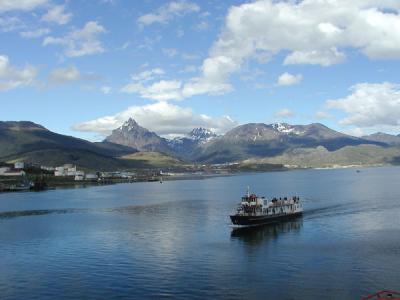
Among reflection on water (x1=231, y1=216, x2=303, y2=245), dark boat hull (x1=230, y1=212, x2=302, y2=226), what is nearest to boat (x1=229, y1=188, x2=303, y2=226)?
dark boat hull (x1=230, y1=212, x2=302, y2=226)

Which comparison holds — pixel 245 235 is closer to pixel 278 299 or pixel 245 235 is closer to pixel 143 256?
pixel 143 256

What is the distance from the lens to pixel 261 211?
420ft

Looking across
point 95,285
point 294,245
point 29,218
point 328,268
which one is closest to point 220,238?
point 294,245

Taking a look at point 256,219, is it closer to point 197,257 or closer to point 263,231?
point 263,231

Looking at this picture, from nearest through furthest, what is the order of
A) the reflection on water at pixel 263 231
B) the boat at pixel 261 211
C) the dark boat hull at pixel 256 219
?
the reflection on water at pixel 263 231
the dark boat hull at pixel 256 219
the boat at pixel 261 211

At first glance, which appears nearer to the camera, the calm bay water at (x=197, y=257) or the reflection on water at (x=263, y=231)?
the calm bay water at (x=197, y=257)

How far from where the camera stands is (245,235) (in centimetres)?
11175

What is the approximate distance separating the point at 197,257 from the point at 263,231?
120 feet

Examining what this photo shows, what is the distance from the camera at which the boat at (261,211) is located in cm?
12119

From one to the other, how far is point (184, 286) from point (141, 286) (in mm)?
6189

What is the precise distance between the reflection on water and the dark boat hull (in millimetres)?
1192

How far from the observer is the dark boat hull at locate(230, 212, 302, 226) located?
120 m

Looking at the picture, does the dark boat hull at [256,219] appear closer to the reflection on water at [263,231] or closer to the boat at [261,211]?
the boat at [261,211]

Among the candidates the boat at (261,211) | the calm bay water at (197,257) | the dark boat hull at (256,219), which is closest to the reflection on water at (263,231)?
the calm bay water at (197,257)
